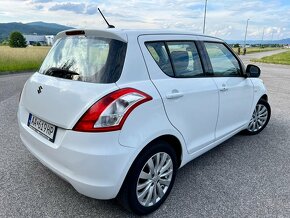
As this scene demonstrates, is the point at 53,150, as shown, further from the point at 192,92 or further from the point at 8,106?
the point at 8,106

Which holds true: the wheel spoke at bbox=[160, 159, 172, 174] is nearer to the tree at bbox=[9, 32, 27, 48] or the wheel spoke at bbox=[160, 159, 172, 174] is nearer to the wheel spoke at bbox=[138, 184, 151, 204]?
the wheel spoke at bbox=[138, 184, 151, 204]

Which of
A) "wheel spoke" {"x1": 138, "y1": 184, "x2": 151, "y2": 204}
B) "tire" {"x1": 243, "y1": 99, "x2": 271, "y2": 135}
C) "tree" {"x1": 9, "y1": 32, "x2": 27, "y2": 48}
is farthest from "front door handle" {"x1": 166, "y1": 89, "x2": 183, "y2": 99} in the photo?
"tree" {"x1": 9, "y1": 32, "x2": 27, "y2": 48}

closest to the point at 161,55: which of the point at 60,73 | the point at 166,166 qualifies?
the point at 60,73

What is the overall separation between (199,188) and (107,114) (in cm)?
154

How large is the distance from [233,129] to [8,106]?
5219mm

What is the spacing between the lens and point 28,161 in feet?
11.5

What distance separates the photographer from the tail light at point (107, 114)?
2.07 m

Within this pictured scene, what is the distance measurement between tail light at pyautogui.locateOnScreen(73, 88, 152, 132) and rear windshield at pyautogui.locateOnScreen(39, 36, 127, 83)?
7.2 inches

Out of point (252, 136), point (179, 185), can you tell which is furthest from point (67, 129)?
point (252, 136)

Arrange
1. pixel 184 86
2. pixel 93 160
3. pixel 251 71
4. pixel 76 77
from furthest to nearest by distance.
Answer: pixel 251 71 → pixel 184 86 → pixel 76 77 → pixel 93 160

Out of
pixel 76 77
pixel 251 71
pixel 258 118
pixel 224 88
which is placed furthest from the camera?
pixel 258 118

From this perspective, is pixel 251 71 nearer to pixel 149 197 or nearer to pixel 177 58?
pixel 177 58

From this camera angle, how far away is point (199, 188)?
299 cm

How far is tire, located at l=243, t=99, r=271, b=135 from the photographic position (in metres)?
4.64
